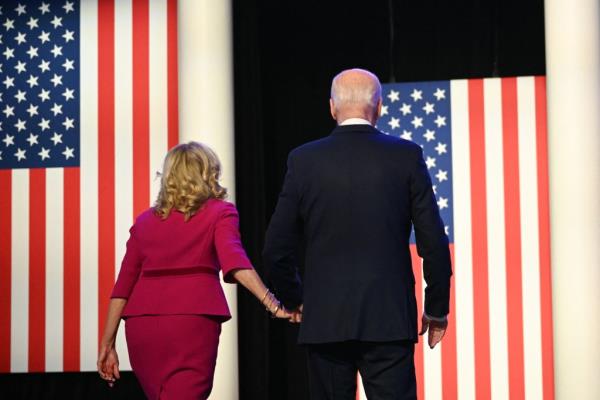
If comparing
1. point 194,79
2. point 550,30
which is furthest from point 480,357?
point 194,79

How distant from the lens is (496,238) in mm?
5090

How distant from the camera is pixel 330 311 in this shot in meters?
2.70

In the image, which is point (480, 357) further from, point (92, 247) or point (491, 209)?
point (92, 247)

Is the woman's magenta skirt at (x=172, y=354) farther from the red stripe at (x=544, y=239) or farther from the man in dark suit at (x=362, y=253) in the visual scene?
the red stripe at (x=544, y=239)

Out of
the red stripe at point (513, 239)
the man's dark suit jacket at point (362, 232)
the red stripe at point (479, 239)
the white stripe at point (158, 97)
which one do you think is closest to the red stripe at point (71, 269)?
the white stripe at point (158, 97)

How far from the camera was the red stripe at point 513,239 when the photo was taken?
5043 mm

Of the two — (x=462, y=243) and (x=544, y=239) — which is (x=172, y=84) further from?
(x=544, y=239)

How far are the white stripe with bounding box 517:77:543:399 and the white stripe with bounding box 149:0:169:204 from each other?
185 cm

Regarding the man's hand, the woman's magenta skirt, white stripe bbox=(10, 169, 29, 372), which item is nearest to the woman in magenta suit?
the woman's magenta skirt

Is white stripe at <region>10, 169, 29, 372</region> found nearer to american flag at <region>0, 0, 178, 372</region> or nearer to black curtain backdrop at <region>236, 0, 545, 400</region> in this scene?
american flag at <region>0, 0, 178, 372</region>

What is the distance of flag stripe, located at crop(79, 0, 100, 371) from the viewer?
207 inches

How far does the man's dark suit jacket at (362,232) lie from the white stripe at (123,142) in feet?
8.78

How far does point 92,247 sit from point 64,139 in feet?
1.98

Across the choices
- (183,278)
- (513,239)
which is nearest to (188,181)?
(183,278)
